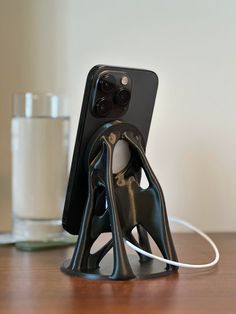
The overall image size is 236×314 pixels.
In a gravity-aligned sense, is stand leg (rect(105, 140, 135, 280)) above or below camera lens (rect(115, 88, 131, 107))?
below

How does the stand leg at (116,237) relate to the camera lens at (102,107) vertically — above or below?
below

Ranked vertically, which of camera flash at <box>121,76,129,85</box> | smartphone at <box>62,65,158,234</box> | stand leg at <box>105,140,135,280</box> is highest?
camera flash at <box>121,76,129,85</box>

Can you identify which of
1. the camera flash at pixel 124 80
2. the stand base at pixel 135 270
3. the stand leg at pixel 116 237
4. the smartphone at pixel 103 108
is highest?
the camera flash at pixel 124 80

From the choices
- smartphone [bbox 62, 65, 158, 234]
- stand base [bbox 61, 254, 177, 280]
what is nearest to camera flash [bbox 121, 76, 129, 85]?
smartphone [bbox 62, 65, 158, 234]

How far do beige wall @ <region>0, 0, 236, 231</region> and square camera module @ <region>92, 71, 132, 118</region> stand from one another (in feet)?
1.09

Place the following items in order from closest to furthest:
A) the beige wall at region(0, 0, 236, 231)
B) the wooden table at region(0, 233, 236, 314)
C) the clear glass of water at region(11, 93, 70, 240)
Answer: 1. the wooden table at region(0, 233, 236, 314)
2. the clear glass of water at region(11, 93, 70, 240)
3. the beige wall at region(0, 0, 236, 231)

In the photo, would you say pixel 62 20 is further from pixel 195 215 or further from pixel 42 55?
pixel 195 215

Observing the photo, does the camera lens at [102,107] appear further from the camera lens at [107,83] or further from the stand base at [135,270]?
the stand base at [135,270]

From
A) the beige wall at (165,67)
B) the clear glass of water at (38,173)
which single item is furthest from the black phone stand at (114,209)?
the beige wall at (165,67)

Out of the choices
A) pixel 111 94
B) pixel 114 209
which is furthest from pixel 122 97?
pixel 114 209

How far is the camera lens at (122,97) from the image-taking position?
696 mm

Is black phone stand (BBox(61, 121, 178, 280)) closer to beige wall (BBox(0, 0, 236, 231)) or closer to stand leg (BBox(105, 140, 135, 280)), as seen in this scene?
stand leg (BBox(105, 140, 135, 280))

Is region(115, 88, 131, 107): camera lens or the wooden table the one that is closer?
the wooden table

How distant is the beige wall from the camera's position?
1022 millimetres
